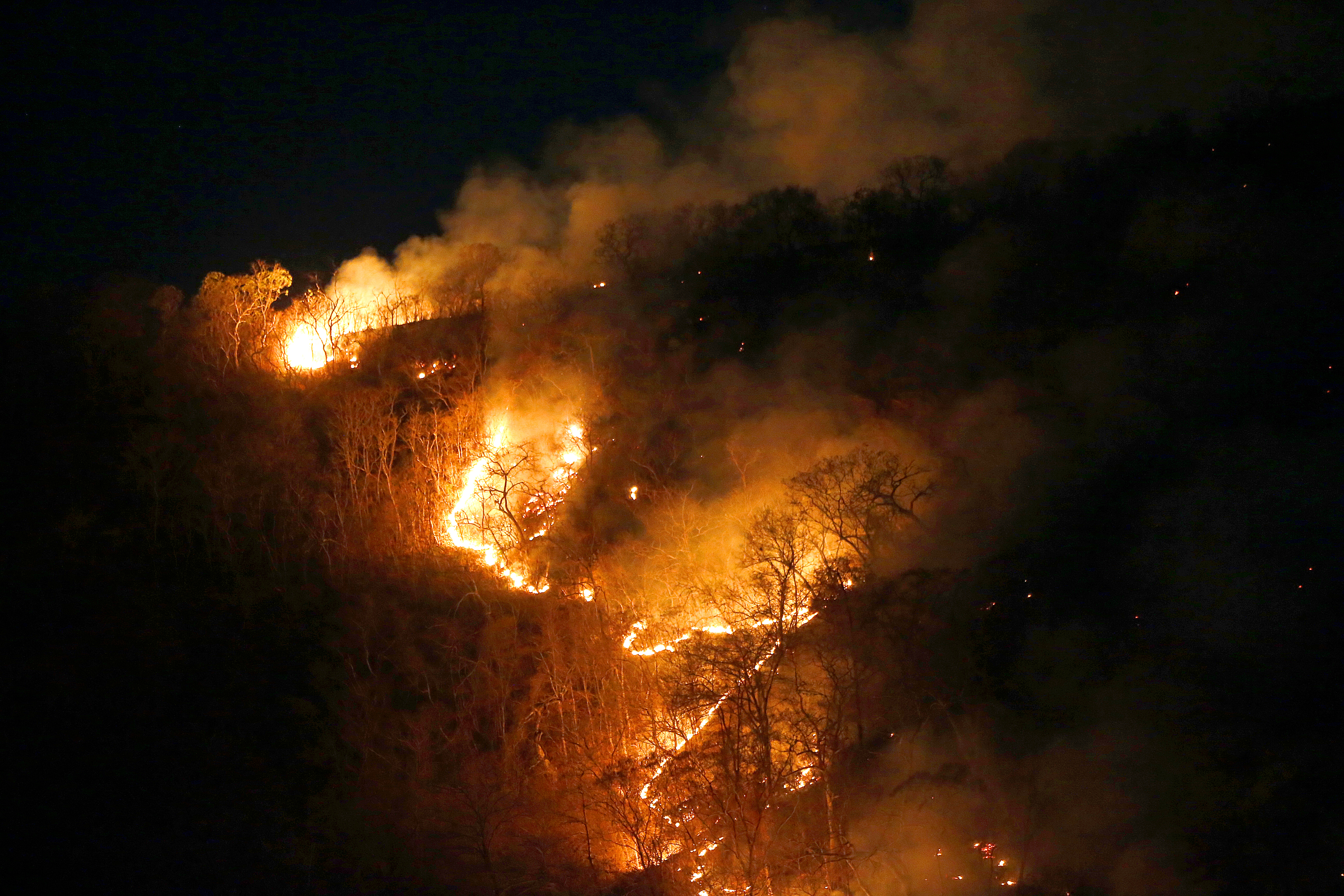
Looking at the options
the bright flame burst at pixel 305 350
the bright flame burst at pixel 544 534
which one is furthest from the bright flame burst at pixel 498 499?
the bright flame burst at pixel 305 350

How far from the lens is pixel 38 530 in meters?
17.7

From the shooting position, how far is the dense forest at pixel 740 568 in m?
12.4

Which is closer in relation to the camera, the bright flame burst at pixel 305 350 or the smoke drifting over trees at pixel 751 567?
the smoke drifting over trees at pixel 751 567

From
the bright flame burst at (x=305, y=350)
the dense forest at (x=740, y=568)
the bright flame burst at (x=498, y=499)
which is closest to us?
the dense forest at (x=740, y=568)

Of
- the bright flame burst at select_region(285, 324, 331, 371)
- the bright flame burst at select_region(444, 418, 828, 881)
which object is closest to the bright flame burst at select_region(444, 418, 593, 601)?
the bright flame burst at select_region(444, 418, 828, 881)

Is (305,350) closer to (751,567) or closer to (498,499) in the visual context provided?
(498,499)

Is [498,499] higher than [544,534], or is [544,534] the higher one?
[498,499]

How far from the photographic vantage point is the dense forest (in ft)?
40.7

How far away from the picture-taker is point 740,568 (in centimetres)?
1388

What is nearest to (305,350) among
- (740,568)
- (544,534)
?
(544,534)

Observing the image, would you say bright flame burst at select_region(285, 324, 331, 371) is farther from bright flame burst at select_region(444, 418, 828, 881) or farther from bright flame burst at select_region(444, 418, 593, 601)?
bright flame burst at select_region(444, 418, 593, 601)

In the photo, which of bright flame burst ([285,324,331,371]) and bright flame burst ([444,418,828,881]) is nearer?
bright flame burst ([444,418,828,881])

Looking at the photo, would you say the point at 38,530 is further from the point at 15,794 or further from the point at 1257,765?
the point at 1257,765

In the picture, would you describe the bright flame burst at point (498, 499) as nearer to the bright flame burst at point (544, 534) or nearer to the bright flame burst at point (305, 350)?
the bright flame burst at point (544, 534)
